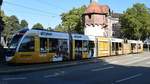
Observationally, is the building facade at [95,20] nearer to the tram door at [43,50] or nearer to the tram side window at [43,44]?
the tram door at [43,50]

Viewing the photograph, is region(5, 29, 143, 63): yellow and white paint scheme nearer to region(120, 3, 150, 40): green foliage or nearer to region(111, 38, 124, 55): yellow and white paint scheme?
region(111, 38, 124, 55): yellow and white paint scheme

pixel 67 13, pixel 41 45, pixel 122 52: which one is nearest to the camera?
pixel 41 45

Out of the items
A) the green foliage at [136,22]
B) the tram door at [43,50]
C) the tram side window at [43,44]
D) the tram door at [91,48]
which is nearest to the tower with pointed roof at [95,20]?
the green foliage at [136,22]

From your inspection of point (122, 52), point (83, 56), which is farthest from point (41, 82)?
point (122, 52)

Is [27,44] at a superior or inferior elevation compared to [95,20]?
inferior

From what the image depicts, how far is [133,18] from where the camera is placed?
11094 cm

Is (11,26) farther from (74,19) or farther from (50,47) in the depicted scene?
(50,47)

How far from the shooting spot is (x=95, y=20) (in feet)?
292

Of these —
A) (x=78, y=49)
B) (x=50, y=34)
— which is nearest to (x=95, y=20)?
(x=78, y=49)

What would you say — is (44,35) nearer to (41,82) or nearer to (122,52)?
(41,82)

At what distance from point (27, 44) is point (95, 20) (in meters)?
58.4

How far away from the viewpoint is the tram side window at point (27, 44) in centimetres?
3078

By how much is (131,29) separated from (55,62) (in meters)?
78.3

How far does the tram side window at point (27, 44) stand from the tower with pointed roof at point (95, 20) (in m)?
56.4
